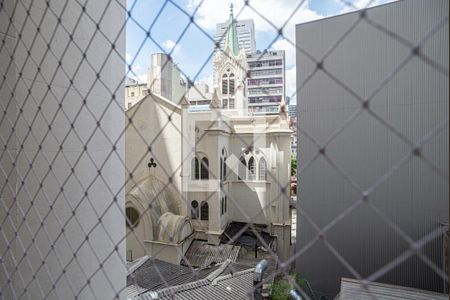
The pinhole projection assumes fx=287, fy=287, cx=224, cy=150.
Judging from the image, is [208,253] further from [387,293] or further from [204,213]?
[387,293]

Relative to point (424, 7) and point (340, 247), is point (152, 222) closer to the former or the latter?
point (340, 247)

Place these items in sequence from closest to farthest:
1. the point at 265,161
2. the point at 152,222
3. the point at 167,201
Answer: the point at 152,222 → the point at 167,201 → the point at 265,161

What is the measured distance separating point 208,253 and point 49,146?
4575 millimetres

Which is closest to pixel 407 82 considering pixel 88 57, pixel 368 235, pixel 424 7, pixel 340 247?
pixel 424 7

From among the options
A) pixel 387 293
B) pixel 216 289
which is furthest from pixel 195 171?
pixel 387 293

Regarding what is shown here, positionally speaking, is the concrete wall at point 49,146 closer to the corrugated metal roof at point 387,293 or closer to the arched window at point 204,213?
the corrugated metal roof at point 387,293

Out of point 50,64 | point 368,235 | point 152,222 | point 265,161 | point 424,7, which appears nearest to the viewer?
point 50,64

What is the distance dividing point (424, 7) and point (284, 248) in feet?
14.7

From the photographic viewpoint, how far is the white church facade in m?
4.65

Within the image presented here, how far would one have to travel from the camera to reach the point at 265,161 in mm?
5469

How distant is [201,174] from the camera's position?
18.5 feet

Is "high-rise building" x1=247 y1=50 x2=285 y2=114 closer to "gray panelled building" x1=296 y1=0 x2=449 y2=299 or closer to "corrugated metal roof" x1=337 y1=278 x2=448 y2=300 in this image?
"corrugated metal roof" x1=337 y1=278 x2=448 y2=300

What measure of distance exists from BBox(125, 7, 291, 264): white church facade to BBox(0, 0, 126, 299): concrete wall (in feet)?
11.4

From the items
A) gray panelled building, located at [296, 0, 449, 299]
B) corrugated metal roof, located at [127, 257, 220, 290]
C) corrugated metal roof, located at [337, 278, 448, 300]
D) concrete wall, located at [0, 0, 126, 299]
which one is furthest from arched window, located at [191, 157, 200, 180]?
concrete wall, located at [0, 0, 126, 299]
